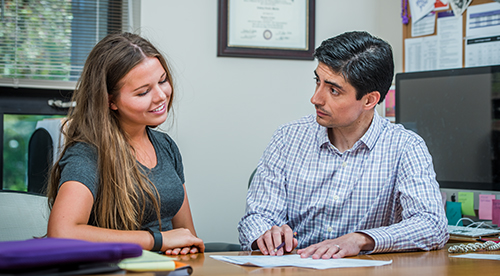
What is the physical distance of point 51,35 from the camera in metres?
2.30

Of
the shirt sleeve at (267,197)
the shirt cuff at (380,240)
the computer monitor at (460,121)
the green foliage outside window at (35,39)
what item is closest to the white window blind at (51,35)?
the green foliage outside window at (35,39)

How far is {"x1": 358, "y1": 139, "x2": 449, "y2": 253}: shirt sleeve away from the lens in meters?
→ 1.28

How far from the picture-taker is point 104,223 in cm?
127

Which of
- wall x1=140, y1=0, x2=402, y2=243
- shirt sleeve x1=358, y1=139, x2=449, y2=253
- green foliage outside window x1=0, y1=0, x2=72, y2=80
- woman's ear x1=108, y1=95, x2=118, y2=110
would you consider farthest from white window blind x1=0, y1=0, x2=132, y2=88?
shirt sleeve x1=358, y1=139, x2=449, y2=253

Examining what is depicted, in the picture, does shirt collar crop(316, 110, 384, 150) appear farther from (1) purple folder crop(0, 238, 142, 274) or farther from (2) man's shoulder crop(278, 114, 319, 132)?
(1) purple folder crop(0, 238, 142, 274)

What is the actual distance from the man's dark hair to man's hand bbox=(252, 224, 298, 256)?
53 cm

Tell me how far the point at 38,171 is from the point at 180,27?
3.07 ft

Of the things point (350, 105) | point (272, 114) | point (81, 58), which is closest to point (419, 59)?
point (272, 114)

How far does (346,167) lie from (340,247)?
413 mm

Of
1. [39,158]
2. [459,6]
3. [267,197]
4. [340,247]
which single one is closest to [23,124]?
[39,158]

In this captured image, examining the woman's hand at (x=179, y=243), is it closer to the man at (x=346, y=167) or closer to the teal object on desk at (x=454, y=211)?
the man at (x=346, y=167)

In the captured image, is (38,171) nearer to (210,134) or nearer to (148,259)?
(210,134)

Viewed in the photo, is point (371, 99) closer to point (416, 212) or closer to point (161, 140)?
point (416, 212)

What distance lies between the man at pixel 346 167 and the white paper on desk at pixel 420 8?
96cm
